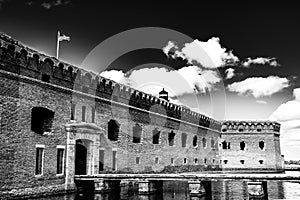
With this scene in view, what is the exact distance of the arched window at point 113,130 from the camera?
78.2ft

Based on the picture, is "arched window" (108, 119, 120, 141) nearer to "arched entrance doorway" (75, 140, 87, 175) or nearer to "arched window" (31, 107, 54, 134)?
"arched entrance doorway" (75, 140, 87, 175)

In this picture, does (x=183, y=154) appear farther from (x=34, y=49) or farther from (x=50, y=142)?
(x=34, y=49)

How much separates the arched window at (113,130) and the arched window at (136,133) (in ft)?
8.64

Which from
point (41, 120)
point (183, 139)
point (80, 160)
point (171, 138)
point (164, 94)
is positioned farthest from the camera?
point (164, 94)

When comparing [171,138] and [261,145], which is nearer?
[171,138]

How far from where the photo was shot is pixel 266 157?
4459 cm

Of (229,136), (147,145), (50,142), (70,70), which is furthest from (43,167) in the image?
(229,136)

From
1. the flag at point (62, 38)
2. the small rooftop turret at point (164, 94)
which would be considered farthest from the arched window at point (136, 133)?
the small rooftop turret at point (164, 94)

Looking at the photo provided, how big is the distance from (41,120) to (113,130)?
689 centimetres

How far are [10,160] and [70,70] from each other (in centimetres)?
614

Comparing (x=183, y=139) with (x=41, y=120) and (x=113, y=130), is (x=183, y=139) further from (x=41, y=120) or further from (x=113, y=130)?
(x=41, y=120)

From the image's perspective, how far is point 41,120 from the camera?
18.0 m

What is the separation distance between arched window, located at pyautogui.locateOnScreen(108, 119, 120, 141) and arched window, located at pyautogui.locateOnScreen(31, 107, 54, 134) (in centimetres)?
612

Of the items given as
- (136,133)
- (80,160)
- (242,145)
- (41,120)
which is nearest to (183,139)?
(136,133)
